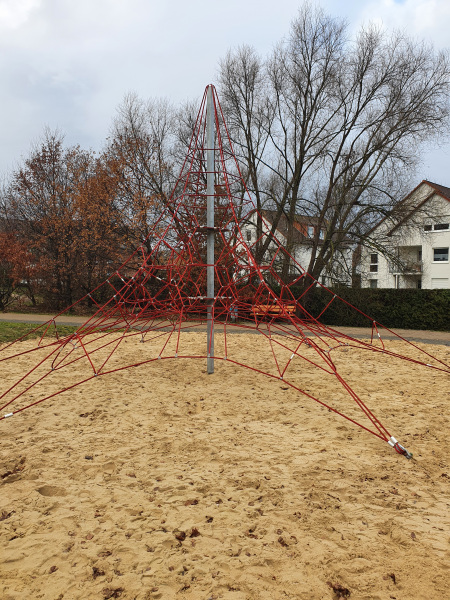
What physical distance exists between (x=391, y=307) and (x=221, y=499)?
12.9m

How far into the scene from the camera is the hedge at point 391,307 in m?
13.3

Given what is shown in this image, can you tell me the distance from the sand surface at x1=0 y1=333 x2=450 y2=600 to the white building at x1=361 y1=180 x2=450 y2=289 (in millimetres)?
10517

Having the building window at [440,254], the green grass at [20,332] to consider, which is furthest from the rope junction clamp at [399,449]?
the building window at [440,254]

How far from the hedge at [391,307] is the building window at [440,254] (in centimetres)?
1301

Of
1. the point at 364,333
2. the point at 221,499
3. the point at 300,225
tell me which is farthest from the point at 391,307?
the point at 221,499

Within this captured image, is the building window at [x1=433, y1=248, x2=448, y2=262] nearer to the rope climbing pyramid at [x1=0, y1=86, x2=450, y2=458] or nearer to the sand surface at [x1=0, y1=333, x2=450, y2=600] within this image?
the rope climbing pyramid at [x1=0, y1=86, x2=450, y2=458]

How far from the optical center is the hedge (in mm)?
13273

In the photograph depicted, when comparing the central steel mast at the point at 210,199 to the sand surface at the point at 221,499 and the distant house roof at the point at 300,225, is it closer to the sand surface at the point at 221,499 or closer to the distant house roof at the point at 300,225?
the sand surface at the point at 221,499

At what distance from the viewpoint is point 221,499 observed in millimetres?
2328

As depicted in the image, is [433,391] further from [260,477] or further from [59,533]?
[59,533]

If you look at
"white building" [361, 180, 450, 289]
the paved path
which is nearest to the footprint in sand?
the paved path

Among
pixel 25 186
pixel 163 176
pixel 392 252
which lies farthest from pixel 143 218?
pixel 392 252

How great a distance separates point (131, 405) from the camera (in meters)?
3.99

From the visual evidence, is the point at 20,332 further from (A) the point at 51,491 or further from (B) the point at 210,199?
(A) the point at 51,491
